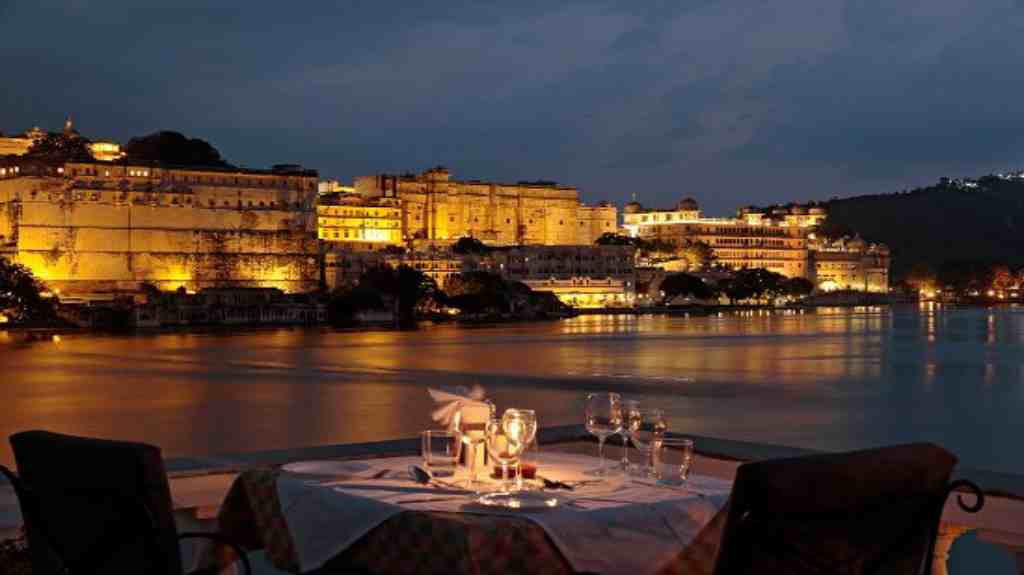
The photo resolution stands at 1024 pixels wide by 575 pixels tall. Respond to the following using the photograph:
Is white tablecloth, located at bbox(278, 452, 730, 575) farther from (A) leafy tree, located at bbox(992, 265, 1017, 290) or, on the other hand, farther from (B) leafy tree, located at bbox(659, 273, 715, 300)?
(A) leafy tree, located at bbox(992, 265, 1017, 290)

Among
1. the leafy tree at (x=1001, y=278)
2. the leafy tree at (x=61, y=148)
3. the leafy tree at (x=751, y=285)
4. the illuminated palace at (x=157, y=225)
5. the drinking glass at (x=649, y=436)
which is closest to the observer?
the drinking glass at (x=649, y=436)

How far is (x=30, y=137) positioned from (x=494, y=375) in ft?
252

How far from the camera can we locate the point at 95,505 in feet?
10.9

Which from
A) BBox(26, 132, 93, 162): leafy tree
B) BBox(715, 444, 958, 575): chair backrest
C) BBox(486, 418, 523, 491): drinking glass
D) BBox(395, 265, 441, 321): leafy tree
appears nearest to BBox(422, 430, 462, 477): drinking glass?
BBox(486, 418, 523, 491): drinking glass

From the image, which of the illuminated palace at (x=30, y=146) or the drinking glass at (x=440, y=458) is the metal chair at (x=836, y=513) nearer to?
the drinking glass at (x=440, y=458)

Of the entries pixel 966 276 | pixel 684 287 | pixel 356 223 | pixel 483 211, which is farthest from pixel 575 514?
pixel 966 276

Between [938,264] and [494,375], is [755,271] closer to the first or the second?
[938,264]

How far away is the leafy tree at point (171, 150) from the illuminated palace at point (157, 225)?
9.88m

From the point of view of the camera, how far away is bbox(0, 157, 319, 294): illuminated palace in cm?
8275

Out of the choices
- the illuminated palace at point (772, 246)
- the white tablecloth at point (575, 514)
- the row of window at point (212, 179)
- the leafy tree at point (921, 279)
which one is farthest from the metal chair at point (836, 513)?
the leafy tree at point (921, 279)

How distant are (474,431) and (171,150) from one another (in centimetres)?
10140

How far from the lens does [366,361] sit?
41.1 metres

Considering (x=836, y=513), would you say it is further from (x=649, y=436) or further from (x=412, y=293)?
(x=412, y=293)

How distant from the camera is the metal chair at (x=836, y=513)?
9.36 ft
